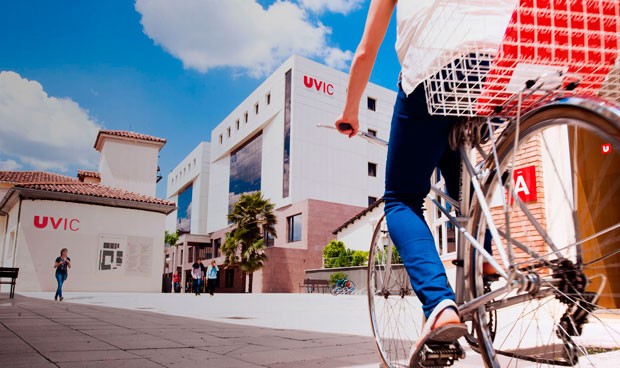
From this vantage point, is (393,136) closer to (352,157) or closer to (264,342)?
(264,342)

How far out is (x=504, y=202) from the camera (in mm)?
1621

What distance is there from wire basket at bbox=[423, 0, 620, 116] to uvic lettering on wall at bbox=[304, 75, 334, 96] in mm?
44533

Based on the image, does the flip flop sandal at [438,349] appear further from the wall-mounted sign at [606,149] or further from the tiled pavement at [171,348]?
Answer: the tiled pavement at [171,348]

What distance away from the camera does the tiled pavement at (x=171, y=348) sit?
255 cm

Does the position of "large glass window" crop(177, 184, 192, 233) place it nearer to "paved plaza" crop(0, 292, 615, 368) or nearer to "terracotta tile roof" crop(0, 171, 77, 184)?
"terracotta tile roof" crop(0, 171, 77, 184)

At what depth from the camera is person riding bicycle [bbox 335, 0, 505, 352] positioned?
5.19 ft

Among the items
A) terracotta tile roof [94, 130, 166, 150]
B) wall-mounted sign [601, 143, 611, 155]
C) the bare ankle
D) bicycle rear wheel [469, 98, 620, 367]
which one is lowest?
the bare ankle

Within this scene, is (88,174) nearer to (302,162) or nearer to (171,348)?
(302,162)

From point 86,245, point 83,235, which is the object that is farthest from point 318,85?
point 86,245

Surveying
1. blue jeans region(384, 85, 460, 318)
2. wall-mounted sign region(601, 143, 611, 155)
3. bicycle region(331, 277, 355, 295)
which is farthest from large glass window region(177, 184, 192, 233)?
wall-mounted sign region(601, 143, 611, 155)

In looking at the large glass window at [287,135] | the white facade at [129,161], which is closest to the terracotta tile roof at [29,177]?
the white facade at [129,161]

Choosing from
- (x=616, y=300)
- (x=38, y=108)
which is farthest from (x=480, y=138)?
(x=38, y=108)

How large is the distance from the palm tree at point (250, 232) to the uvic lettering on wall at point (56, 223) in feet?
49.2

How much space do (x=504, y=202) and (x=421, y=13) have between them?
0.71 metres
